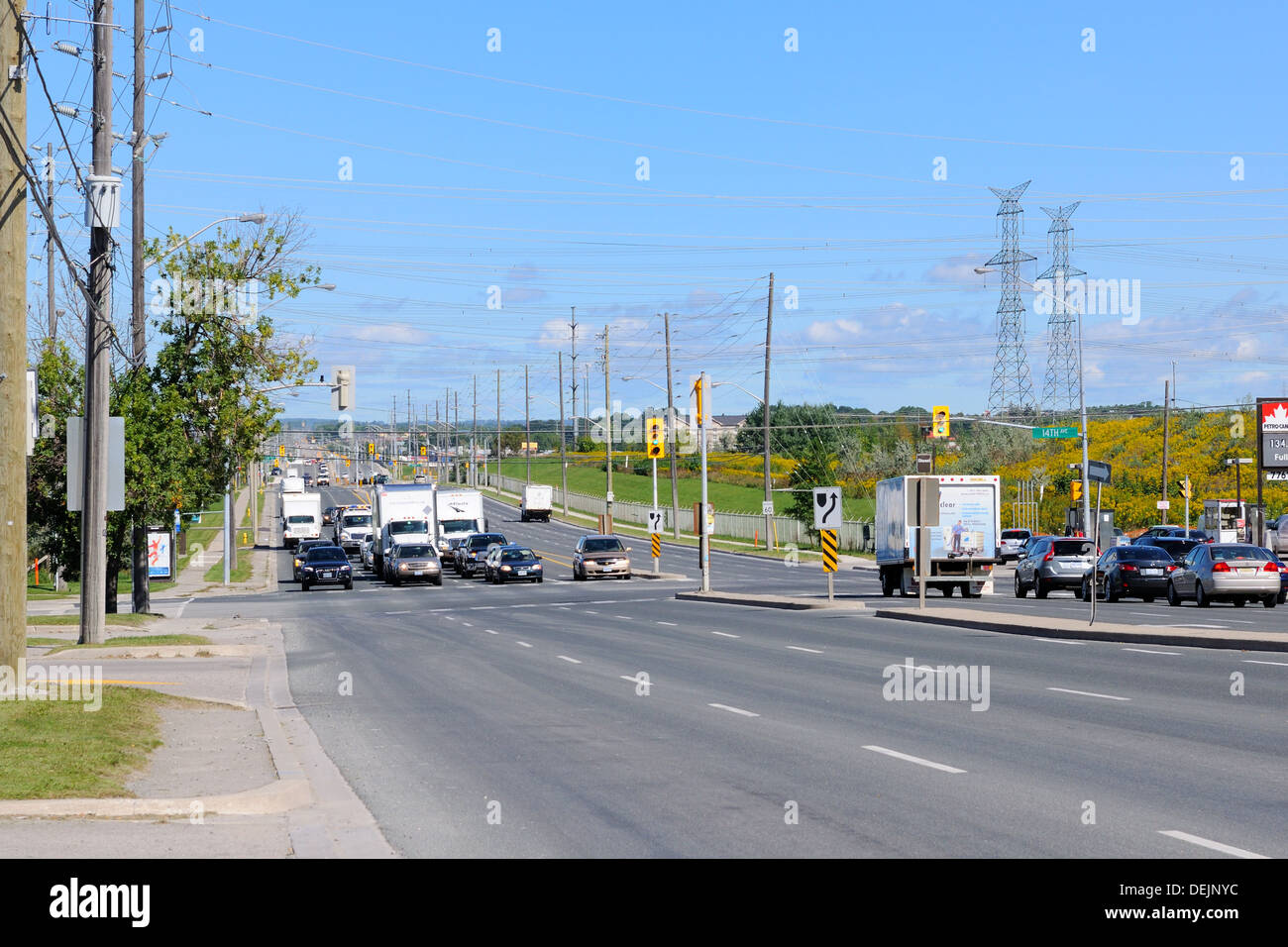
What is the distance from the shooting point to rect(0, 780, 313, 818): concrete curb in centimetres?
939

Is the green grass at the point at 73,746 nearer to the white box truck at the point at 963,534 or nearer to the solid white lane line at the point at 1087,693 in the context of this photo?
the solid white lane line at the point at 1087,693

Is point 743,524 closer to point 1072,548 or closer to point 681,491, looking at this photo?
point 681,491

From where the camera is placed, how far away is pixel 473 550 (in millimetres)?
64688

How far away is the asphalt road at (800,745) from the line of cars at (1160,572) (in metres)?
9.07

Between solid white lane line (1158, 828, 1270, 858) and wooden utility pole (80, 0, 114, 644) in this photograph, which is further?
wooden utility pole (80, 0, 114, 644)

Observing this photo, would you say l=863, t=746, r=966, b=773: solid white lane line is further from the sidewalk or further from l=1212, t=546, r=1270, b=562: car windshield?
l=1212, t=546, r=1270, b=562: car windshield

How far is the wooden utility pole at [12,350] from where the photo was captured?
15.3 metres

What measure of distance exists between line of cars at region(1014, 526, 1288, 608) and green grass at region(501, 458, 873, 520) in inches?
2235

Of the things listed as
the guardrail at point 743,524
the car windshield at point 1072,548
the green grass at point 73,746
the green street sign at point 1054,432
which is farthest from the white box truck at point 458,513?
the green grass at point 73,746

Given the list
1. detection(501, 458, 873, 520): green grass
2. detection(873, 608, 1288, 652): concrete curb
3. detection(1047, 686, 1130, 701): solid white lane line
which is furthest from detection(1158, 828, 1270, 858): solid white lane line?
detection(501, 458, 873, 520): green grass

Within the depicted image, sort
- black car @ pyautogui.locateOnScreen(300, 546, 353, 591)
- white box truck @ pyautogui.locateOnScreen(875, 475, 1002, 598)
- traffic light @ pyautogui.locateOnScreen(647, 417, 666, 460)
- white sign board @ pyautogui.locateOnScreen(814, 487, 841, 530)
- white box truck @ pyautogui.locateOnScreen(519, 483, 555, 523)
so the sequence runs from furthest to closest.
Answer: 1. white box truck @ pyautogui.locateOnScreen(519, 483, 555, 523)
2. traffic light @ pyautogui.locateOnScreen(647, 417, 666, 460)
3. black car @ pyautogui.locateOnScreen(300, 546, 353, 591)
4. white box truck @ pyautogui.locateOnScreen(875, 475, 1002, 598)
5. white sign board @ pyautogui.locateOnScreen(814, 487, 841, 530)

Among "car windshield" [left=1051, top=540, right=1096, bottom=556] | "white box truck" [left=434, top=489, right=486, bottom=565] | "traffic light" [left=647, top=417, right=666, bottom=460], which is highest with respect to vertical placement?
"traffic light" [left=647, top=417, right=666, bottom=460]

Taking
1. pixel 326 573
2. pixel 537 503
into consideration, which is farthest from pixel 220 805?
pixel 537 503
